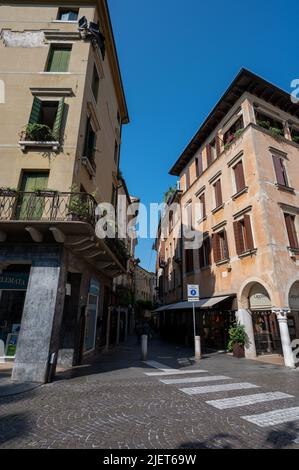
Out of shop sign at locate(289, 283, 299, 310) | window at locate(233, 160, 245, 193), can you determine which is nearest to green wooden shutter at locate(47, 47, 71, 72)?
window at locate(233, 160, 245, 193)

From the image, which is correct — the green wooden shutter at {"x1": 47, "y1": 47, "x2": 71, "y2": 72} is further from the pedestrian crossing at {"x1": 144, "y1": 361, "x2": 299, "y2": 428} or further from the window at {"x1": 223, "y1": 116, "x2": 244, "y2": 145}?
the pedestrian crossing at {"x1": 144, "y1": 361, "x2": 299, "y2": 428}

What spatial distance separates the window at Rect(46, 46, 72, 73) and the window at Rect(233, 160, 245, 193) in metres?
10.8

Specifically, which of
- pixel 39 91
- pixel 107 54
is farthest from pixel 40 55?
pixel 107 54

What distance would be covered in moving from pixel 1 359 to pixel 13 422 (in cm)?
588

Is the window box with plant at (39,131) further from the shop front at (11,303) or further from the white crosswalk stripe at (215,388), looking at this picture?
the white crosswalk stripe at (215,388)

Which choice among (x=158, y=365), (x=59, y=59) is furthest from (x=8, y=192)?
(x=158, y=365)

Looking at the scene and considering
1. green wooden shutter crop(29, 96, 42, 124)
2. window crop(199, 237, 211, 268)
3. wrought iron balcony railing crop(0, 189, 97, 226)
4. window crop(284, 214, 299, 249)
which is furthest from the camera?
window crop(199, 237, 211, 268)

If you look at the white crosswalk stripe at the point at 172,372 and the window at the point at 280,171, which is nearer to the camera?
the white crosswalk stripe at the point at 172,372

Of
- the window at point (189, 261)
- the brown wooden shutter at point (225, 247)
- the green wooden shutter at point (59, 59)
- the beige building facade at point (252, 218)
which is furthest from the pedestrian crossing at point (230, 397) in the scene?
the green wooden shutter at point (59, 59)

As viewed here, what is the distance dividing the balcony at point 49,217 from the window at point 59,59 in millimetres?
6535

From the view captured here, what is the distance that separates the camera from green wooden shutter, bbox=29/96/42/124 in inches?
388

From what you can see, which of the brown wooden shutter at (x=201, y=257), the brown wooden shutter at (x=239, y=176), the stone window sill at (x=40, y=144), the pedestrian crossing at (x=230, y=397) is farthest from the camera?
the brown wooden shutter at (x=201, y=257)

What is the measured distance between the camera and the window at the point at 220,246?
15672mm

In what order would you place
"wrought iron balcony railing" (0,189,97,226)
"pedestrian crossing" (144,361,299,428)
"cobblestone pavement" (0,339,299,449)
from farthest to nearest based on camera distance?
"wrought iron balcony railing" (0,189,97,226) → "pedestrian crossing" (144,361,299,428) → "cobblestone pavement" (0,339,299,449)
